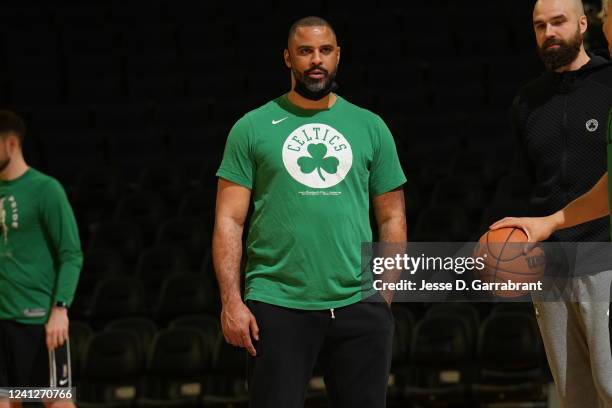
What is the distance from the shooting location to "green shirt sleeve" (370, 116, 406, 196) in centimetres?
372

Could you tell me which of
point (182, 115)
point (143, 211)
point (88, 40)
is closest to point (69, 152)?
point (182, 115)

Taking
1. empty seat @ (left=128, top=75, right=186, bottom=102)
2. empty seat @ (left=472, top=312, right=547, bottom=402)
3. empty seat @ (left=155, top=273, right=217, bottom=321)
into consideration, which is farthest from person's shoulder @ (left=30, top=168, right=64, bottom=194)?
empty seat @ (left=128, top=75, right=186, bottom=102)

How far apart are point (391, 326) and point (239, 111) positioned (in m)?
7.19

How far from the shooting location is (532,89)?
12.5ft

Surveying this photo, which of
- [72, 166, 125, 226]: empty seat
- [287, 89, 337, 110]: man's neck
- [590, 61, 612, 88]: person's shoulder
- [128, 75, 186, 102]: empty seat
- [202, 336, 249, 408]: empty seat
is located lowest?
[202, 336, 249, 408]: empty seat

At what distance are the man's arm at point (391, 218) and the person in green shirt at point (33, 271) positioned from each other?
1778 millimetres

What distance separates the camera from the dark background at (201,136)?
722 cm

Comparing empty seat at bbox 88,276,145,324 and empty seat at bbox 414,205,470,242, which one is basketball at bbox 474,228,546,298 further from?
empty seat at bbox 88,276,145,324

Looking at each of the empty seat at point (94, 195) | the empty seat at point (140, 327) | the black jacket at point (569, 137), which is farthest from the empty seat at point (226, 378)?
the black jacket at point (569, 137)

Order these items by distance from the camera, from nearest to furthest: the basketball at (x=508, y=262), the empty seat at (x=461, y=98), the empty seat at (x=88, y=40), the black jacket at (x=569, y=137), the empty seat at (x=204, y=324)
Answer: the basketball at (x=508, y=262) → the black jacket at (x=569, y=137) → the empty seat at (x=204, y=324) → the empty seat at (x=461, y=98) → the empty seat at (x=88, y=40)

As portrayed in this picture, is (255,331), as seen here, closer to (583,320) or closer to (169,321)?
(583,320)

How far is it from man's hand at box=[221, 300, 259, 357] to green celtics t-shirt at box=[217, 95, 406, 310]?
0.30ft

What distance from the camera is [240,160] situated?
3.65m

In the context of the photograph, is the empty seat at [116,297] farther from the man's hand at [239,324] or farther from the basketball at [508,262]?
the basketball at [508,262]
